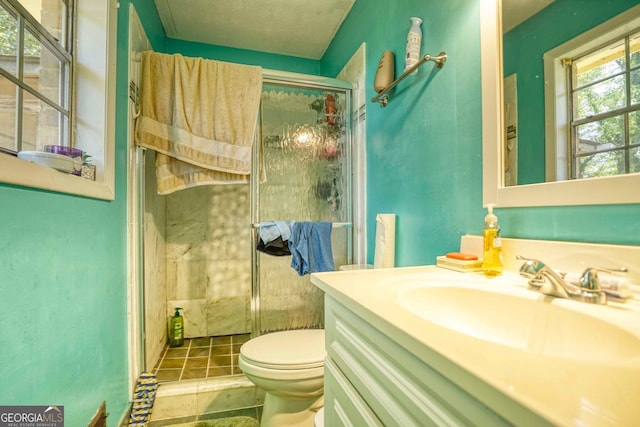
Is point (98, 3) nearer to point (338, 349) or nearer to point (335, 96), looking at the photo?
point (335, 96)

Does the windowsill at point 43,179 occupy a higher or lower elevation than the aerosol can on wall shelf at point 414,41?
lower

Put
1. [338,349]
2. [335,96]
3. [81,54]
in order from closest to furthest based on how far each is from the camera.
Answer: [338,349] → [81,54] → [335,96]

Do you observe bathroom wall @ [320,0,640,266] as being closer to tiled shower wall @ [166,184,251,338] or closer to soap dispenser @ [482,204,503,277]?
soap dispenser @ [482,204,503,277]

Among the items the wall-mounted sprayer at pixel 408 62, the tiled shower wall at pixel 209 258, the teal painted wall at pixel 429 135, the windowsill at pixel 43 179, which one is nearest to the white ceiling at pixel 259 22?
the teal painted wall at pixel 429 135

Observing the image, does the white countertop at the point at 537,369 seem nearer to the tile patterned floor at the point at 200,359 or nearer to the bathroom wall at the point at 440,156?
the bathroom wall at the point at 440,156

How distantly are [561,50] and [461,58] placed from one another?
312 mm

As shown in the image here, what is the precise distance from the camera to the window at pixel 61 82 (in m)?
0.81

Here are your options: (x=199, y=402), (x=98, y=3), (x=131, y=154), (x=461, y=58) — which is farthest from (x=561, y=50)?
(x=199, y=402)

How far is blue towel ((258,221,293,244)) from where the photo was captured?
1.59 meters

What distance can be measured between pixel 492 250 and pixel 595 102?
0.41 metres

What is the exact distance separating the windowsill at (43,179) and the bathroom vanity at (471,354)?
73cm

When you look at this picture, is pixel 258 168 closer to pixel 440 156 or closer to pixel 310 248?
pixel 310 248

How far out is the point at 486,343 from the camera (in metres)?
0.38

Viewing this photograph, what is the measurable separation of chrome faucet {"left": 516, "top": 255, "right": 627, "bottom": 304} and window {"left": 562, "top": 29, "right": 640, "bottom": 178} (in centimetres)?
23
